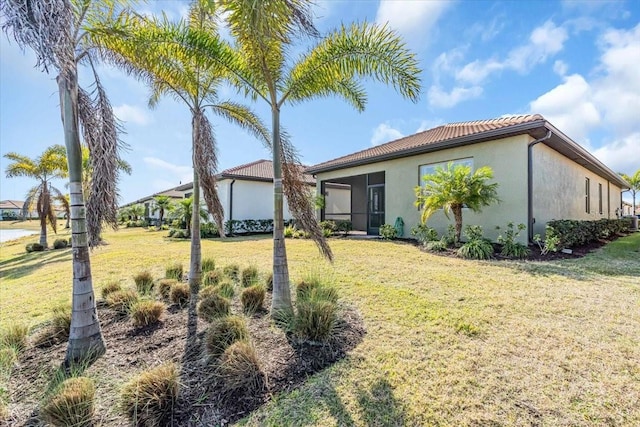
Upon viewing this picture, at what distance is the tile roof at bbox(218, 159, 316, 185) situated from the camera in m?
16.9

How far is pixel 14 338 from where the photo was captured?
3387 mm

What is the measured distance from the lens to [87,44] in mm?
3641

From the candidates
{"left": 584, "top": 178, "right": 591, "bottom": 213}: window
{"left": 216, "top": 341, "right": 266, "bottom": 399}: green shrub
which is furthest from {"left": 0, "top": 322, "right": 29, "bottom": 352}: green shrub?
{"left": 584, "top": 178, "right": 591, "bottom": 213}: window

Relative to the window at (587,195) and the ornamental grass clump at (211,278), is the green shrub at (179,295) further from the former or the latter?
the window at (587,195)

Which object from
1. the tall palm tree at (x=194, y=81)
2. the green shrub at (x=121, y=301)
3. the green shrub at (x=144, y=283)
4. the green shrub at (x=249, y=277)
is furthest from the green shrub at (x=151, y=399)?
the green shrub at (x=144, y=283)

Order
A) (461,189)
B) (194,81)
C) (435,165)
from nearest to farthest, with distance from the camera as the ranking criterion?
(194,81), (461,189), (435,165)

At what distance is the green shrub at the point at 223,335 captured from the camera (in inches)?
120

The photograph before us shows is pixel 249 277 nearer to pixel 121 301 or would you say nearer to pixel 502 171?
pixel 121 301

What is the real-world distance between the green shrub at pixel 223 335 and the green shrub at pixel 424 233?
8.34 meters

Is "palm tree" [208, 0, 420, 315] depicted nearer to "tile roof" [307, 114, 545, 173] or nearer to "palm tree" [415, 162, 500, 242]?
"palm tree" [415, 162, 500, 242]

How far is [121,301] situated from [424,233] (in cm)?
938

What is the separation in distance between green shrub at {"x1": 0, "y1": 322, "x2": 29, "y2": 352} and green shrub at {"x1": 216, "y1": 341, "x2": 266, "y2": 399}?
2.65 metres

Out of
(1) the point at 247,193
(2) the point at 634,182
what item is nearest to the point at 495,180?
(1) the point at 247,193

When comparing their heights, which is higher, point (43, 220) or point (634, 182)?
point (634, 182)
